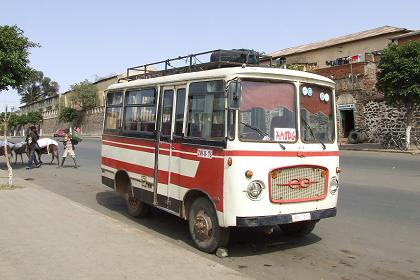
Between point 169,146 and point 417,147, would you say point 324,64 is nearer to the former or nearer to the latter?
point 417,147

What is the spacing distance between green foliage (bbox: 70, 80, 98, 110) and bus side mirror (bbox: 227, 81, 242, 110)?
239 feet

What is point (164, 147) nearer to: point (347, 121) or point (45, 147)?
point (45, 147)

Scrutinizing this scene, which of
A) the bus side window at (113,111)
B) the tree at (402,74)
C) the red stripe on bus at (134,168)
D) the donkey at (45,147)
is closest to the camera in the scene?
the red stripe on bus at (134,168)

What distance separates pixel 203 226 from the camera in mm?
6562

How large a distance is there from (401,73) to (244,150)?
21.0m

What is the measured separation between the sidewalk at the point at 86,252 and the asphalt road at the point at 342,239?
700 mm

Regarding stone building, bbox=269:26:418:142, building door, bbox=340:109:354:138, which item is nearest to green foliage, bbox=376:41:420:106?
stone building, bbox=269:26:418:142

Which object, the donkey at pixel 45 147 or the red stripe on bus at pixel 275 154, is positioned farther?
the donkey at pixel 45 147

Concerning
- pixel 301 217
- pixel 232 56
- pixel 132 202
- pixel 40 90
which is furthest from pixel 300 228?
pixel 40 90

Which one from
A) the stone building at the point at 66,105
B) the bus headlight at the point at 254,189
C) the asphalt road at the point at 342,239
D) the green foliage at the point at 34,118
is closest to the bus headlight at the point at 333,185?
the asphalt road at the point at 342,239

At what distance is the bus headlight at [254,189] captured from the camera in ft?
19.7

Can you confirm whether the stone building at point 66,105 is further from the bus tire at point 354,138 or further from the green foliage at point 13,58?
the green foliage at point 13,58

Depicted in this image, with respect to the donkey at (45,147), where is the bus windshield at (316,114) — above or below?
above

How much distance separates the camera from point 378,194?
11031 mm
